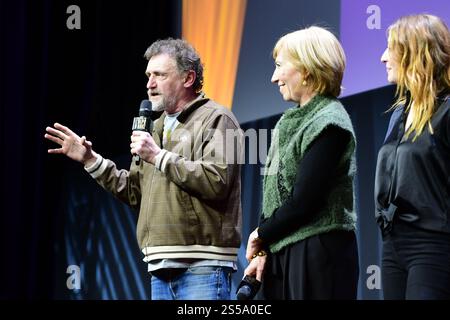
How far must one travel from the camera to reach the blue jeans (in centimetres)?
258

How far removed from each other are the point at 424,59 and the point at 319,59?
0.29 meters

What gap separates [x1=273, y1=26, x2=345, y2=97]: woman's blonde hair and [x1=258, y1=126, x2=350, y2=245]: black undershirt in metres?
0.17

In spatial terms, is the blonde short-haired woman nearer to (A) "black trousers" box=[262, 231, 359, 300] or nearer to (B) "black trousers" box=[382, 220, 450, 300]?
(A) "black trousers" box=[262, 231, 359, 300]

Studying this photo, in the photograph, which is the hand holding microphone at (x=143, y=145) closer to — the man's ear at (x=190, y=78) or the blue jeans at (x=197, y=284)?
the man's ear at (x=190, y=78)

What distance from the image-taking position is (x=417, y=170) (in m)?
2.20

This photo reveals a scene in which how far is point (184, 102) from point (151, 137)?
0.84 ft

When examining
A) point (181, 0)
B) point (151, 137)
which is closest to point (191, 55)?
point (151, 137)

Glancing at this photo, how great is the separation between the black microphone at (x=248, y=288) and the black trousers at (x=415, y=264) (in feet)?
1.15

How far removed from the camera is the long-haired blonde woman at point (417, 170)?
213cm

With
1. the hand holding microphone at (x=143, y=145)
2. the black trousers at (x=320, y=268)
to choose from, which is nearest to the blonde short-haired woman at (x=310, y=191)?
the black trousers at (x=320, y=268)
